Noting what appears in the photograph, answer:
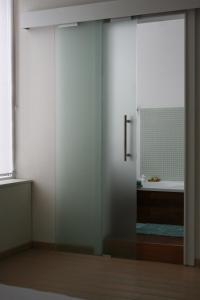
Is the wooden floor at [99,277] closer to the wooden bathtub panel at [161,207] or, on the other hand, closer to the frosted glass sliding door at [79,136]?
the frosted glass sliding door at [79,136]

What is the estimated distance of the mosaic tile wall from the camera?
5445 mm

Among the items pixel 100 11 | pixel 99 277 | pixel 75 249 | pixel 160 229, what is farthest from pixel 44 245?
pixel 100 11

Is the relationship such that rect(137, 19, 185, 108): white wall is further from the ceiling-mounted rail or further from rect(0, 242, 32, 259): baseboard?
rect(0, 242, 32, 259): baseboard

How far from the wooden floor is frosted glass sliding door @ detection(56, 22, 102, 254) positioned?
0.29 m

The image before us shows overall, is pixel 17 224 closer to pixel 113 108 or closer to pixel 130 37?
pixel 113 108

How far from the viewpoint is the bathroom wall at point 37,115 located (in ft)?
13.7

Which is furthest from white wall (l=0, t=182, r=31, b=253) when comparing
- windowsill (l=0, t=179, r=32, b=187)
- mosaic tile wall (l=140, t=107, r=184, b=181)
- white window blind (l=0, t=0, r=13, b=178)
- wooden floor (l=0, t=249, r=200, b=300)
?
mosaic tile wall (l=140, t=107, r=184, b=181)

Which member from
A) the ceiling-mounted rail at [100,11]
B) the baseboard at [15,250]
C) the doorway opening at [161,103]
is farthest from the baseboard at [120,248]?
the ceiling-mounted rail at [100,11]

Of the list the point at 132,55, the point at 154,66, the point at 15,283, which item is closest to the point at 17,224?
the point at 15,283

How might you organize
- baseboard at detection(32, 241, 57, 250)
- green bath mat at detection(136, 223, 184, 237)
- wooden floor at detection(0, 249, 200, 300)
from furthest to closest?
green bath mat at detection(136, 223, 184, 237)
baseboard at detection(32, 241, 57, 250)
wooden floor at detection(0, 249, 200, 300)

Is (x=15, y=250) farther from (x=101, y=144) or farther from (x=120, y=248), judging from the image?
(x=101, y=144)

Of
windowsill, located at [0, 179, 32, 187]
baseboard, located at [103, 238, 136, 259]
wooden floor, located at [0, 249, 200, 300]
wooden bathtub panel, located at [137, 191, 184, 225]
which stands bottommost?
wooden floor, located at [0, 249, 200, 300]

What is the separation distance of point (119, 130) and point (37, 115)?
2.99ft

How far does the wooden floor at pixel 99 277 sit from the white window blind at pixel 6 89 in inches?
38.8
